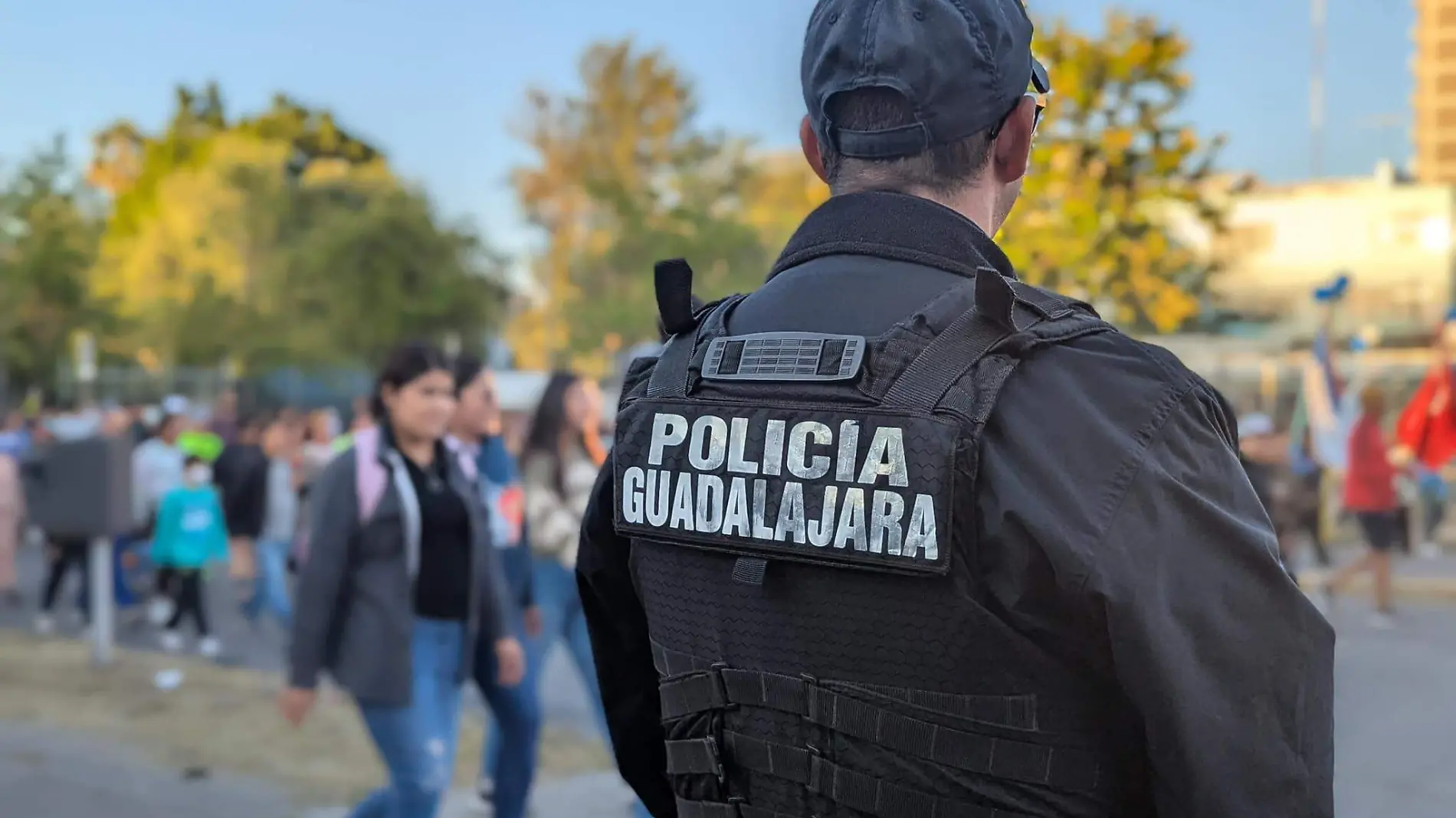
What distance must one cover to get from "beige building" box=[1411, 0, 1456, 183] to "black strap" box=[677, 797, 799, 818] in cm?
9696

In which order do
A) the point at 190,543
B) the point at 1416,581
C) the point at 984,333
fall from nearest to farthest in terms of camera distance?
the point at 984,333, the point at 190,543, the point at 1416,581

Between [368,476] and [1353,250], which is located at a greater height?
[1353,250]

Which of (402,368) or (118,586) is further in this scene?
(118,586)

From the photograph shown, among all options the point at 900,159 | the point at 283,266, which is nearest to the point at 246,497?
the point at 900,159

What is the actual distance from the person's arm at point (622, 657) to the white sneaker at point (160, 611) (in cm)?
1019

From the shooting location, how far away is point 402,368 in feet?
16.2

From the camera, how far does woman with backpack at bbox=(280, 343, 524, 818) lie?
4438 mm

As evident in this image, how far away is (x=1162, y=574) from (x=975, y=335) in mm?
310

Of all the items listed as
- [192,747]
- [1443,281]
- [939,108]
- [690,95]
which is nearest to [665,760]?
[939,108]

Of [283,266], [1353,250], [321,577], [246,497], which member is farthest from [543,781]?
[1353,250]

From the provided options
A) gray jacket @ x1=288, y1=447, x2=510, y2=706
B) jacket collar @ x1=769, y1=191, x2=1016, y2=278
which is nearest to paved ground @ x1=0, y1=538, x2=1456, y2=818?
gray jacket @ x1=288, y1=447, x2=510, y2=706

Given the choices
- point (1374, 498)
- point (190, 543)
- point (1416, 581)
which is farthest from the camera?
point (1416, 581)

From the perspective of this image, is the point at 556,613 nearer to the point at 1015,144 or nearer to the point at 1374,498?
the point at 1015,144

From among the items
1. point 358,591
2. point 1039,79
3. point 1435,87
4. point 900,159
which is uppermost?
point 1435,87
